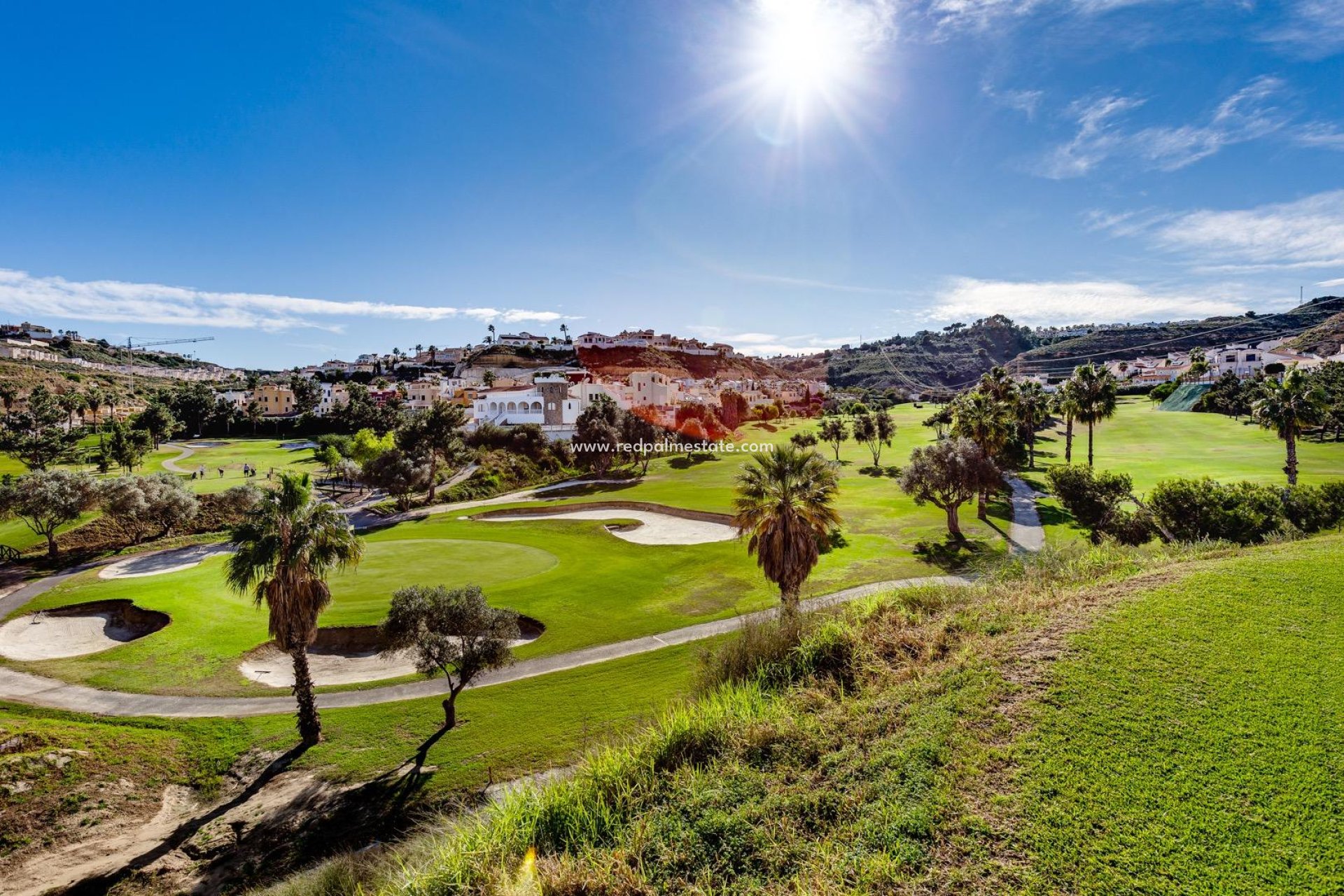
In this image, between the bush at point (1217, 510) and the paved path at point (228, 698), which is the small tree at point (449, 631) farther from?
the bush at point (1217, 510)

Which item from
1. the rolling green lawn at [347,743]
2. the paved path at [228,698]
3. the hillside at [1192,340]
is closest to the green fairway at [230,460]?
the paved path at [228,698]

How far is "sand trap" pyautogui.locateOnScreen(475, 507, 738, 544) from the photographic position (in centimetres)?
3800

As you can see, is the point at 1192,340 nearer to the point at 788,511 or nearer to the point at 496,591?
the point at 788,511

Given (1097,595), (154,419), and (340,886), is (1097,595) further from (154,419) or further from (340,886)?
(154,419)

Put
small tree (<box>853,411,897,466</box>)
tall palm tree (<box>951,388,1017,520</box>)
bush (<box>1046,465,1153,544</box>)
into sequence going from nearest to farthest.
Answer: bush (<box>1046,465,1153,544</box>), tall palm tree (<box>951,388,1017,520</box>), small tree (<box>853,411,897,466</box>)

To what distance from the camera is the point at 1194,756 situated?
23.3ft

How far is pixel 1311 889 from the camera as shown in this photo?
17.7 feet

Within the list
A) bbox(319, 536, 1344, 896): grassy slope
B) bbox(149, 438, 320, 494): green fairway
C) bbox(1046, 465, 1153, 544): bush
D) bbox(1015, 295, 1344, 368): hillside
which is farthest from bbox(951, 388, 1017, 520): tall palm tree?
bbox(1015, 295, 1344, 368): hillside

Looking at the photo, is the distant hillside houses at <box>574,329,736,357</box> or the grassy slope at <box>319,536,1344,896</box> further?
the distant hillside houses at <box>574,329,736,357</box>

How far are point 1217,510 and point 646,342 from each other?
147m

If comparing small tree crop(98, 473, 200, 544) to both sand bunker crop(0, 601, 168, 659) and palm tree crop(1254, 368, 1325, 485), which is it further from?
palm tree crop(1254, 368, 1325, 485)

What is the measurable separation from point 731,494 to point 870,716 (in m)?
41.0

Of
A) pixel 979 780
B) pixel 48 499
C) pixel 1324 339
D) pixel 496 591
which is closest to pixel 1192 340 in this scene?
pixel 1324 339

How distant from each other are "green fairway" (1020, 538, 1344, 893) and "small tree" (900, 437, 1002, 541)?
24207 mm
